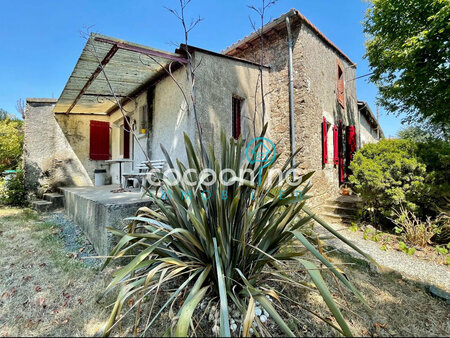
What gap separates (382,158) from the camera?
17.0 feet

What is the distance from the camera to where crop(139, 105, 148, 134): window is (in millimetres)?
6766

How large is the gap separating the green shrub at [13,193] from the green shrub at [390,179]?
32.0ft

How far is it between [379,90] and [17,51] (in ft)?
50.4

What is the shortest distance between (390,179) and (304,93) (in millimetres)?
2995

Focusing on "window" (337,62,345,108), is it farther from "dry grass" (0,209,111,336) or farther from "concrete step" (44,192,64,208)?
"concrete step" (44,192,64,208)

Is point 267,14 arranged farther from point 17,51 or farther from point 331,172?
point 17,51

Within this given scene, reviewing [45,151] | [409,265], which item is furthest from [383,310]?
[45,151]

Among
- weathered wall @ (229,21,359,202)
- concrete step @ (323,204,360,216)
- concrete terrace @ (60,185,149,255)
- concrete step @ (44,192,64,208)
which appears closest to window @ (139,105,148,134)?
concrete terrace @ (60,185,149,255)

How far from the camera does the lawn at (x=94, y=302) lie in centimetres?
189

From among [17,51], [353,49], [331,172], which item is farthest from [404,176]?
[17,51]

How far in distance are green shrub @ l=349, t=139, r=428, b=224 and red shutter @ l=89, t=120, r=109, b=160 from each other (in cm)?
909

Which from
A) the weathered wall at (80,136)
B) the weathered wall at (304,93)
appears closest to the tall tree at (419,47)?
the weathered wall at (304,93)

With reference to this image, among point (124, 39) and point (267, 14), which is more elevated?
point (124, 39)

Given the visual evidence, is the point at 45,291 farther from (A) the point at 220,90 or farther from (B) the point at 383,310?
(A) the point at 220,90
